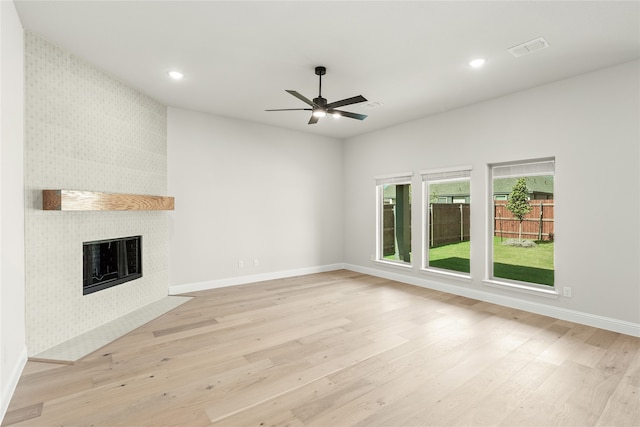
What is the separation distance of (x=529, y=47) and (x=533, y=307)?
3.00 meters

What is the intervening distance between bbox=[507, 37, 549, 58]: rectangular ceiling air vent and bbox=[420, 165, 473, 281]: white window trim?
1809 mm

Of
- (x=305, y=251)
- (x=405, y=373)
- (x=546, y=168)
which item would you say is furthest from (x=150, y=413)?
(x=546, y=168)

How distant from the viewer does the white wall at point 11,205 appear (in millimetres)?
2139

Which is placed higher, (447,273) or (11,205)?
(11,205)

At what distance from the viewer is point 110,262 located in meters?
3.71

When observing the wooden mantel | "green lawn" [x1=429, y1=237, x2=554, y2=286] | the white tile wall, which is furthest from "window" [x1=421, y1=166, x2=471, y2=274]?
the white tile wall

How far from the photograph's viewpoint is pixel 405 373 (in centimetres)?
251

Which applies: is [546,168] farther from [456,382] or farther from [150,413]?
[150,413]

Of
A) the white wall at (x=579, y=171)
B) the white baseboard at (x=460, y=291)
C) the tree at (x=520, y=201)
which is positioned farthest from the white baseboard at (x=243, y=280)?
the tree at (x=520, y=201)

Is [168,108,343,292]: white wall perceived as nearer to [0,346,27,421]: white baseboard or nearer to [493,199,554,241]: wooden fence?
[0,346,27,421]: white baseboard

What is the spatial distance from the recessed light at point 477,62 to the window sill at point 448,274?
2898 mm

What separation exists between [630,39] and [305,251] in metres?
5.19

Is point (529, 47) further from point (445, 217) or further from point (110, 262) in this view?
point (110, 262)

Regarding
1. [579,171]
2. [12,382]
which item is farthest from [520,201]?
[12,382]
